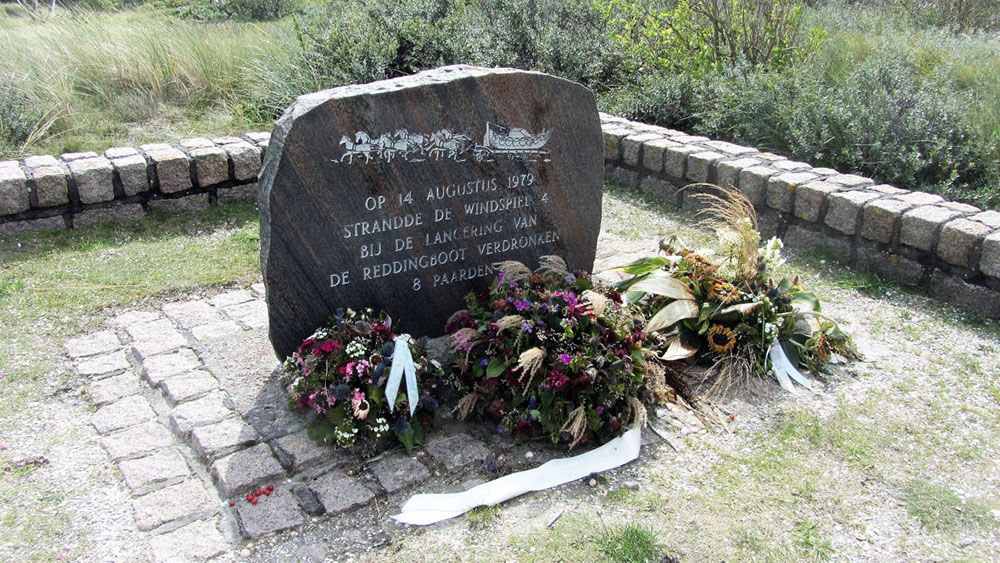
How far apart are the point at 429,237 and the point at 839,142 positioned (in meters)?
3.55

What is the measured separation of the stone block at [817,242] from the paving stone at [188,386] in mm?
3593

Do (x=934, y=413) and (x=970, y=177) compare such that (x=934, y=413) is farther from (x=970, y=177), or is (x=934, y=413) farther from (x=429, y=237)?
(x=970, y=177)

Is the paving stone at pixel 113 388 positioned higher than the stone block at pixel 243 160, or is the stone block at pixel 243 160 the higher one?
the stone block at pixel 243 160

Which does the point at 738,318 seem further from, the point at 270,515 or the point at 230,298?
the point at 230,298

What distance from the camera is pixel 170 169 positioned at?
552 cm

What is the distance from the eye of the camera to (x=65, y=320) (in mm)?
4316

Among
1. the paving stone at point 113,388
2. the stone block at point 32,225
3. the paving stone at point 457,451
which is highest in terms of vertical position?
the stone block at point 32,225

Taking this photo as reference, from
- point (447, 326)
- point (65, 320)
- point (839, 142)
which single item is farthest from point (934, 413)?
point (65, 320)

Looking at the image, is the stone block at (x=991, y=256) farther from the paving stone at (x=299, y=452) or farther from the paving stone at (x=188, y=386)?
the paving stone at (x=188, y=386)

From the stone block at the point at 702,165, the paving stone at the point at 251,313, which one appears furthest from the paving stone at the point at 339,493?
the stone block at the point at 702,165

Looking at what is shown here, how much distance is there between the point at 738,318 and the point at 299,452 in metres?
2.08

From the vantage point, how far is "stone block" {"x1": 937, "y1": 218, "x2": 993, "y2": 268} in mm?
4320

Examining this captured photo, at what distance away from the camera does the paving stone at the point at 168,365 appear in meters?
3.75

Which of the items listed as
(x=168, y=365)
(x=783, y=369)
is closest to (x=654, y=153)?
(x=783, y=369)
